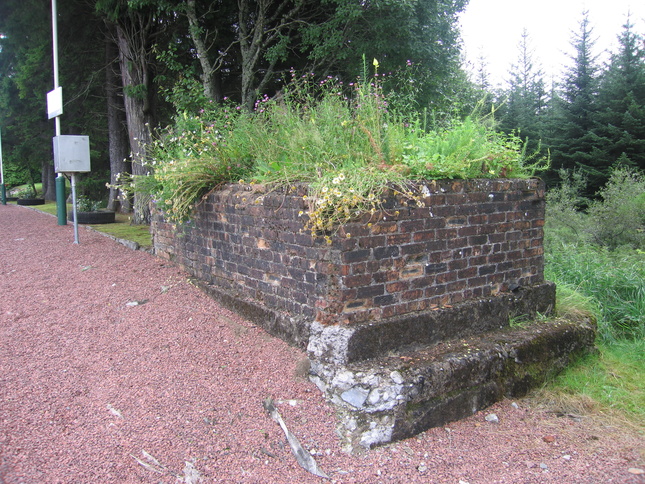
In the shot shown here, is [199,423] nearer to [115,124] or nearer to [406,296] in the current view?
[406,296]

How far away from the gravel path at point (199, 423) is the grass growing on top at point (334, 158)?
1.16 metres

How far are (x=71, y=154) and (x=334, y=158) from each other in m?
6.48

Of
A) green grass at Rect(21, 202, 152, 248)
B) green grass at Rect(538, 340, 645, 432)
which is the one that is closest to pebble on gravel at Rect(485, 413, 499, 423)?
green grass at Rect(538, 340, 645, 432)

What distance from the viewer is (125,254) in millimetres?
6746

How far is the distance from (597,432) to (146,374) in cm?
314

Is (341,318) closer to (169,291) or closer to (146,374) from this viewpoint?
(146,374)

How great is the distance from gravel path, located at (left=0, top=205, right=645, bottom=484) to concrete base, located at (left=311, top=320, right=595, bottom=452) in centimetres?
10

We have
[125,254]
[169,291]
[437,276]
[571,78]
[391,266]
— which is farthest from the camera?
[571,78]

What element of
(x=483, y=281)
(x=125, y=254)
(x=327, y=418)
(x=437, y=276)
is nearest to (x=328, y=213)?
(x=437, y=276)

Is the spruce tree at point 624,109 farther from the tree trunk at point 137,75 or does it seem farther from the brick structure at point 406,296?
the brick structure at point 406,296

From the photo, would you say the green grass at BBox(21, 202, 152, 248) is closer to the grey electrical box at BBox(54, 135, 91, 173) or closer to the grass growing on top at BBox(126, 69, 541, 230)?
the grey electrical box at BBox(54, 135, 91, 173)

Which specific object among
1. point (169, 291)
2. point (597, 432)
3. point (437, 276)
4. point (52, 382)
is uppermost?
point (437, 276)

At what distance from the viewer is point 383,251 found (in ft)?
11.3

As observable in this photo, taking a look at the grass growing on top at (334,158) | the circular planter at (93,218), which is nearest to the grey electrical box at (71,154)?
the circular planter at (93,218)
